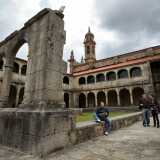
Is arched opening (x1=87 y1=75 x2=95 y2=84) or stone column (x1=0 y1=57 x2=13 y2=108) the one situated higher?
arched opening (x1=87 y1=75 x2=95 y2=84)

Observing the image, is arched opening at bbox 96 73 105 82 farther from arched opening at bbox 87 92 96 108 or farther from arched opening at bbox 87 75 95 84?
arched opening at bbox 87 92 96 108

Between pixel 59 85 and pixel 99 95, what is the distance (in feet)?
85.9

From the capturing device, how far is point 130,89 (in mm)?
24469

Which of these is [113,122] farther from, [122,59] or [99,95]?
[122,59]

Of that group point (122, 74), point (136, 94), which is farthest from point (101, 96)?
point (136, 94)

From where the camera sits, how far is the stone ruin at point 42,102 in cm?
330

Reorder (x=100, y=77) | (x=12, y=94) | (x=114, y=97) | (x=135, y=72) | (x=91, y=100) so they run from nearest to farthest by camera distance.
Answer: (x=12, y=94) < (x=135, y=72) < (x=114, y=97) < (x=100, y=77) < (x=91, y=100)

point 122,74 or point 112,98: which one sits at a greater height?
point 122,74

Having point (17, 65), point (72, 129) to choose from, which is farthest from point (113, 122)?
point (17, 65)

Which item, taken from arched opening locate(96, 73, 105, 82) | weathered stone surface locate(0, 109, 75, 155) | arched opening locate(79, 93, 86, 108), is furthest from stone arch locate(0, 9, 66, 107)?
arched opening locate(79, 93, 86, 108)

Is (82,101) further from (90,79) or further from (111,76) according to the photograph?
(111,76)

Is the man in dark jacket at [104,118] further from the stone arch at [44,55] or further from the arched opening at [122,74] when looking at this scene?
the arched opening at [122,74]

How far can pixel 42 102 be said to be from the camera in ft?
11.7

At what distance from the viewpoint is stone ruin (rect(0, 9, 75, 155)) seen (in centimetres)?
330
